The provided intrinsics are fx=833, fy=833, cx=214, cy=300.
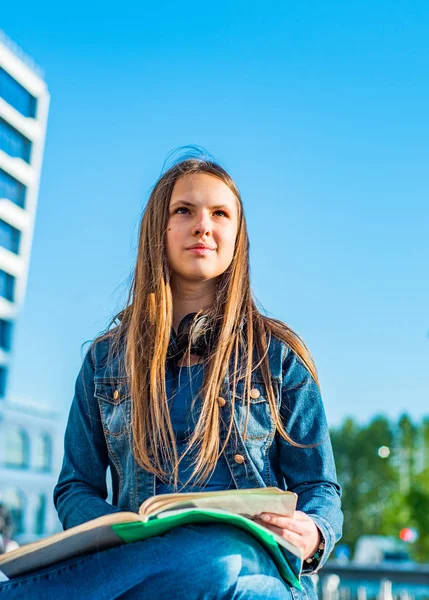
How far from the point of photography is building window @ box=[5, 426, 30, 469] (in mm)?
29531

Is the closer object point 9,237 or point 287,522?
point 287,522

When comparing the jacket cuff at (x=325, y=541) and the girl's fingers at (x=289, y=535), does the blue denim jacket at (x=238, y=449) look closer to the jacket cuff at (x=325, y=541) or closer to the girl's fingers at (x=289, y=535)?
the jacket cuff at (x=325, y=541)

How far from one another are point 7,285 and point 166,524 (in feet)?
87.0

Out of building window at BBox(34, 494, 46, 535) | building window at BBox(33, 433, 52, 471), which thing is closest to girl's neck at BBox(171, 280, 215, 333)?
building window at BBox(34, 494, 46, 535)

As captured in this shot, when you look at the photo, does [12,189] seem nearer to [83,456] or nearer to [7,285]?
[7,285]

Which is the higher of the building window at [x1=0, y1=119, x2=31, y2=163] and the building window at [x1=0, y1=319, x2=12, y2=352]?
the building window at [x1=0, y1=119, x2=31, y2=163]

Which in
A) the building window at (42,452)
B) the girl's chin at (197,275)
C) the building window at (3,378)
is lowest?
the girl's chin at (197,275)

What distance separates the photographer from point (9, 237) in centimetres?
2650

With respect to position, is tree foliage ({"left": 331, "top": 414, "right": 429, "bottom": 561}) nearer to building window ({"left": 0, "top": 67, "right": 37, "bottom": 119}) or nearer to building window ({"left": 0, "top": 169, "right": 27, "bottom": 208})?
building window ({"left": 0, "top": 169, "right": 27, "bottom": 208})

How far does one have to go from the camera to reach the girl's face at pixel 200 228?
1.41 metres

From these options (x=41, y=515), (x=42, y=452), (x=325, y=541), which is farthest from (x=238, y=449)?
(x=42, y=452)

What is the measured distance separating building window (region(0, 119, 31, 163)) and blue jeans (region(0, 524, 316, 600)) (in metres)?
26.2

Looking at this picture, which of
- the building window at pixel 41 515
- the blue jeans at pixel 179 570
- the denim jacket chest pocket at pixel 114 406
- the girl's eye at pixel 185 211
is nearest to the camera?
the blue jeans at pixel 179 570

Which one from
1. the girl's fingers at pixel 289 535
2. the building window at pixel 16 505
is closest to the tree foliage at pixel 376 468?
the building window at pixel 16 505
